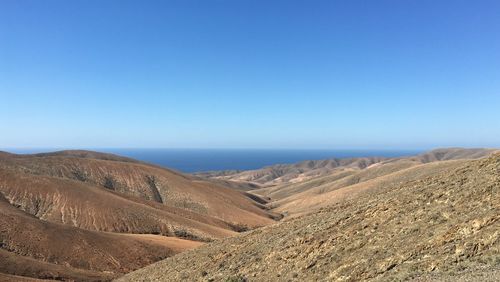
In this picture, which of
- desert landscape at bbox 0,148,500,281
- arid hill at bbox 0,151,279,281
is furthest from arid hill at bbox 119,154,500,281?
arid hill at bbox 0,151,279,281

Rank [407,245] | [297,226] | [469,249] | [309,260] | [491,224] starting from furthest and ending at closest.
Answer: [297,226], [309,260], [407,245], [491,224], [469,249]

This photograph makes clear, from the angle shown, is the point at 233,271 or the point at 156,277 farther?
the point at 156,277

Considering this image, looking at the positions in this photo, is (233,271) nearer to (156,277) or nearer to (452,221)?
(156,277)

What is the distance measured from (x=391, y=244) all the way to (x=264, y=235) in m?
13.9

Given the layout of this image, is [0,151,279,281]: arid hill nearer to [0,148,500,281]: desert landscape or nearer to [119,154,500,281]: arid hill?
[0,148,500,281]: desert landscape

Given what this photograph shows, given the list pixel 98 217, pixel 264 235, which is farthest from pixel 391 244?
pixel 98 217

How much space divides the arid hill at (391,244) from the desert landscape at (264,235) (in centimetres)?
7

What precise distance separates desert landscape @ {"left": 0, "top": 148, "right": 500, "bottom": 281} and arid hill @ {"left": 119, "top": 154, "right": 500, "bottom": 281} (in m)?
0.07

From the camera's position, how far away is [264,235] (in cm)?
3048

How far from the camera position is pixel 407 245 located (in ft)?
55.4

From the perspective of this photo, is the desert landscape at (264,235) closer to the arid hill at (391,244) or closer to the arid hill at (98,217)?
the arid hill at (391,244)

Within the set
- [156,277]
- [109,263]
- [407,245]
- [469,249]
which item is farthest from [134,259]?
[469,249]

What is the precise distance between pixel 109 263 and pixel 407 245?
37651mm

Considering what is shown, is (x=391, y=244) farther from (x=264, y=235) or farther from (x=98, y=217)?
(x=98, y=217)
